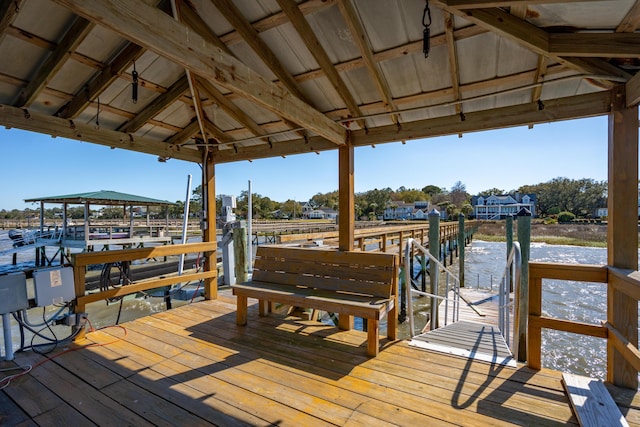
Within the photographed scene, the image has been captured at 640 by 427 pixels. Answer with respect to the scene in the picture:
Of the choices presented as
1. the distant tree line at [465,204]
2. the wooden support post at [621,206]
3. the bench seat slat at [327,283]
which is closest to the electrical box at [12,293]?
the bench seat slat at [327,283]

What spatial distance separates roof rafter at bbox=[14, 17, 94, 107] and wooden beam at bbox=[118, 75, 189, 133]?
99 cm

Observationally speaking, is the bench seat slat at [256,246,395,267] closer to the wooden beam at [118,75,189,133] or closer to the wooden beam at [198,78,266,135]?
the wooden beam at [198,78,266,135]

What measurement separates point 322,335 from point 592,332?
2.25m

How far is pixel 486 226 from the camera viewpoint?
36.1 m

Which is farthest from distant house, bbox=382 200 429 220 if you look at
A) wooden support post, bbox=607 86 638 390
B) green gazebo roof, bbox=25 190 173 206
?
wooden support post, bbox=607 86 638 390

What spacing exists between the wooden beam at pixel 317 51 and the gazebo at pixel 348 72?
1 cm

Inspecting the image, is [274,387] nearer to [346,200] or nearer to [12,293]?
[346,200]

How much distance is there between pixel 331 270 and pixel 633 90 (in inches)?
112

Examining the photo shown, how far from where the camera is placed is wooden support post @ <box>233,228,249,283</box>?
218 inches

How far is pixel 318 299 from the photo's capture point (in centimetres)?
270

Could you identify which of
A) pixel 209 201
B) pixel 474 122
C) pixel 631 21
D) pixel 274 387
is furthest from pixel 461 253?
pixel 274 387

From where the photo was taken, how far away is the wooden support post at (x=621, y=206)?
2.07 metres

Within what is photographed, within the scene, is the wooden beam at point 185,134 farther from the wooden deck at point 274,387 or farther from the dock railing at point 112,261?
the wooden deck at point 274,387

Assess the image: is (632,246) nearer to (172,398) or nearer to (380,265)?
(380,265)
